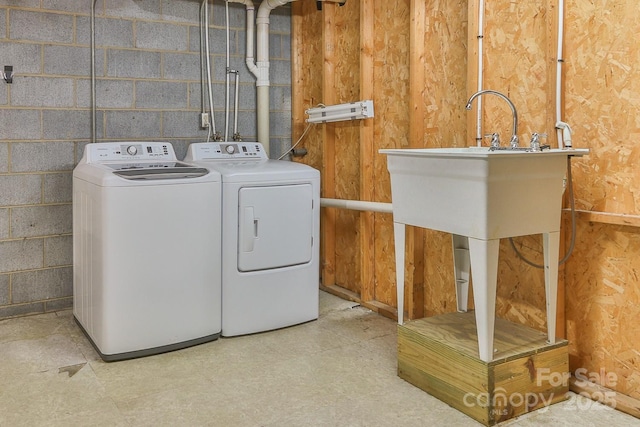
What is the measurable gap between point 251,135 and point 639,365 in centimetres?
283

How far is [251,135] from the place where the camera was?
4082 millimetres

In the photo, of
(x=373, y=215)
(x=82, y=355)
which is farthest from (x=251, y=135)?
(x=82, y=355)

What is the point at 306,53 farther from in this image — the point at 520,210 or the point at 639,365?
the point at 639,365

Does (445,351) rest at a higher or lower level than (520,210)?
lower

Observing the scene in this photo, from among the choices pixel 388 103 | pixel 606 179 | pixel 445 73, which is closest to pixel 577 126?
pixel 606 179

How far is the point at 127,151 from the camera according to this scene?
129 inches

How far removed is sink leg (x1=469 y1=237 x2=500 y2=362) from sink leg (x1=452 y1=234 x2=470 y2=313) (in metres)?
0.56

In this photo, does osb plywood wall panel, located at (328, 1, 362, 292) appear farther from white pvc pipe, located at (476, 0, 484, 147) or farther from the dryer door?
white pvc pipe, located at (476, 0, 484, 147)

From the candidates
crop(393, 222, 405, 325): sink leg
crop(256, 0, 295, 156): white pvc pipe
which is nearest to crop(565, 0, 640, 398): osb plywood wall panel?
crop(393, 222, 405, 325): sink leg

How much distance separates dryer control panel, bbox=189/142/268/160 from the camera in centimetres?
348

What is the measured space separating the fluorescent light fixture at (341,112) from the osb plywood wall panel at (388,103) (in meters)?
0.08

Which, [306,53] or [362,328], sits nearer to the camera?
[362,328]

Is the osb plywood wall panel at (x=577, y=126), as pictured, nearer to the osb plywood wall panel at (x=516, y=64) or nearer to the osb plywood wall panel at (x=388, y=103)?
Result: the osb plywood wall panel at (x=516, y=64)

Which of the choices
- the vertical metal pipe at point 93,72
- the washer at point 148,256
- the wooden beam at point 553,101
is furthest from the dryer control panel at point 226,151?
the wooden beam at point 553,101
